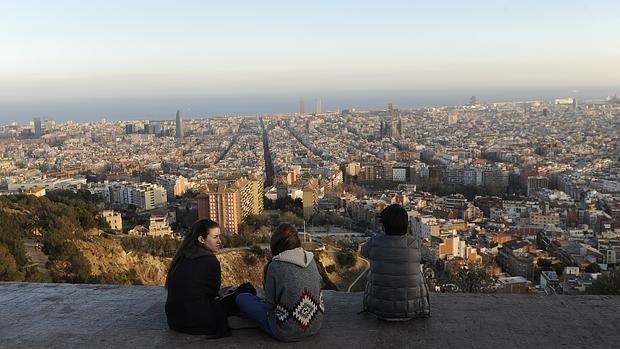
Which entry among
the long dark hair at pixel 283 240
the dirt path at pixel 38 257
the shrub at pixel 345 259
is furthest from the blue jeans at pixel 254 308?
the shrub at pixel 345 259

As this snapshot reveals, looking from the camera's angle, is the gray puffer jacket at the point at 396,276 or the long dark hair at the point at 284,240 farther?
the gray puffer jacket at the point at 396,276

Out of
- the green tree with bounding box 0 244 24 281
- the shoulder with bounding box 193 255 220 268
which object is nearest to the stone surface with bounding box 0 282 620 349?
the shoulder with bounding box 193 255 220 268

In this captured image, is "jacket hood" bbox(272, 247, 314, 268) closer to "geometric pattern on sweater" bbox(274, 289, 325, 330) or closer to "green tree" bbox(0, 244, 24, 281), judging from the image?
"geometric pattern on sweater" bbox(274, 289, 325, 330)

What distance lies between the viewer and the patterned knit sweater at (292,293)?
2.24 meters

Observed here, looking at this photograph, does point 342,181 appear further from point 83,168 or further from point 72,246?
point 72,246

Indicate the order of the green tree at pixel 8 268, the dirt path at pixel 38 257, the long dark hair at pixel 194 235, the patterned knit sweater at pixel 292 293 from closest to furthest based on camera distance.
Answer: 1. the patterned knit sweater at pixel 292 293
2. the long dark hair at pixel 194 235
3. the green tree at pixel 8 268
4. the dirt path at pixel 38 257

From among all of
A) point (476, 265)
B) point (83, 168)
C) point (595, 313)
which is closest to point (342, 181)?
point (83, 168)

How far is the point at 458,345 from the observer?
7.47 feet

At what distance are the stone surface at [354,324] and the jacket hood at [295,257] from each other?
300mm

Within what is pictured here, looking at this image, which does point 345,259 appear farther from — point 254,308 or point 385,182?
point 385,182

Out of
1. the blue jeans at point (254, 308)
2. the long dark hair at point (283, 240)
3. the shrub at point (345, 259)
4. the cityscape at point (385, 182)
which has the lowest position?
the cityscape at point (385, 182)

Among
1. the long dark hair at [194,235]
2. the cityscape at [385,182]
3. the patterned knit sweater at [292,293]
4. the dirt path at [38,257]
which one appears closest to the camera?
the patterned knit sweater at [292,293]

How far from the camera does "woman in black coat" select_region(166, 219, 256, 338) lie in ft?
7.60

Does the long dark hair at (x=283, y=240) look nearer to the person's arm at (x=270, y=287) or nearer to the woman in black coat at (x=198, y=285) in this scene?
the person's arm at (x=270, y=287)
